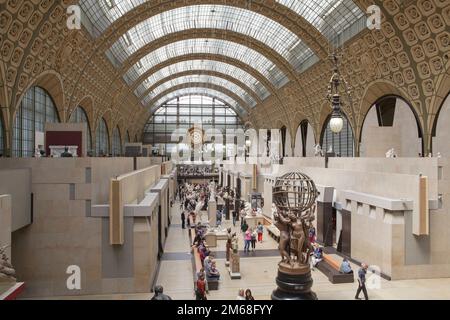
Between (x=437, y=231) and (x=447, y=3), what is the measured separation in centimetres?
1052

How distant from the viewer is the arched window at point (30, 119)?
20.6m

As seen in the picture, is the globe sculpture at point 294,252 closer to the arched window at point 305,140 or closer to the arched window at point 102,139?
the arched window at point 305,140

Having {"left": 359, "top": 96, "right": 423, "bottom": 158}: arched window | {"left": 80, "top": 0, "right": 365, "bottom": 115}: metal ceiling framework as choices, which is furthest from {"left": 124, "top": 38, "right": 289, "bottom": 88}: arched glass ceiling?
{"left": 359, "top": 96, "right": 423, "bottom": 158}: arched window

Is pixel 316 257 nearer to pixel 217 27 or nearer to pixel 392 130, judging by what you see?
pixel 392 130

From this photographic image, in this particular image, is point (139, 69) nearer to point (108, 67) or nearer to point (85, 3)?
point (108, 67)

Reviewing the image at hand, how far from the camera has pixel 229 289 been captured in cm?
1223

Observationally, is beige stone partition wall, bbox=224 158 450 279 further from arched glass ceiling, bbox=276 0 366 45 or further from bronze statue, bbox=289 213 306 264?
arched glass ceiling, bbox=276 0 366 45

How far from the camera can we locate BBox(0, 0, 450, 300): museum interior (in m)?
11.2

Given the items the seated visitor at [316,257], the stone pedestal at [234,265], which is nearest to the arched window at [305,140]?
the seated visitor at [316,257]

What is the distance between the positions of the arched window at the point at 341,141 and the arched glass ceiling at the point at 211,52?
8.89 metres

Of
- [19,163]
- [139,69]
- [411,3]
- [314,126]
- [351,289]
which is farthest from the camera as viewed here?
[139,69]

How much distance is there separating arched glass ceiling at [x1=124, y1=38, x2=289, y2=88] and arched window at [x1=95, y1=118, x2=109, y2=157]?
18.4ft

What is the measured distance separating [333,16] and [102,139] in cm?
2584
